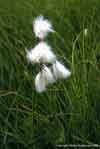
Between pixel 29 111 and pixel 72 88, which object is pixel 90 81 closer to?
pixel 72 88

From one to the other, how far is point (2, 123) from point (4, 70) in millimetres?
241

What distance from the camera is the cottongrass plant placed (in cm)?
151

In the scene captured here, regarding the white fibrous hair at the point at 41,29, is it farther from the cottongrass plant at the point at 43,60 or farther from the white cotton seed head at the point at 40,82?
the white cotton seed head at the point at 40,82

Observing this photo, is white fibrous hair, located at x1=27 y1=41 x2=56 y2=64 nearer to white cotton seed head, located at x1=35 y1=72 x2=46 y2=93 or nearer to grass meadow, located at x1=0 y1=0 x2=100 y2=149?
white cotton seed head, located at x1=35 y1=72 x2=46 y2=93

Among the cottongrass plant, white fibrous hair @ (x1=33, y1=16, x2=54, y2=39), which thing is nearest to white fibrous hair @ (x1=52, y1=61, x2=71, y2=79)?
the cottongrass plant

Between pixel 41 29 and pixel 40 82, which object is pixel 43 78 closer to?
pixel 40 82

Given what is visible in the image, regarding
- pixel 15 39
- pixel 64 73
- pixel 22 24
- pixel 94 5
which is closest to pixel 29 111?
pixel 64 73

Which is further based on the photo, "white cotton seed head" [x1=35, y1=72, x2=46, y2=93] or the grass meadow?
the grass meadow

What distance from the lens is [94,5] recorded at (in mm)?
2170

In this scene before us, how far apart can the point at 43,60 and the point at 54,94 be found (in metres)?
0.27

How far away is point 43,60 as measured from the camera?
151 centimetres

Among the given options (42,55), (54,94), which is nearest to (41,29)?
(42,55)

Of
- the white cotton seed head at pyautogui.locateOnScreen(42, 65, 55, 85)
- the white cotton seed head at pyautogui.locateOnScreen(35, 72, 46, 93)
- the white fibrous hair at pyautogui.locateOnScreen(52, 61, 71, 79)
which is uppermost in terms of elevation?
the white fibrous hair at pyautogui.locateOnScreen(52, 61, 71, 79)

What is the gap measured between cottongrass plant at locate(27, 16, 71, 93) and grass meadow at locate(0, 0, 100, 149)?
0.28ft
